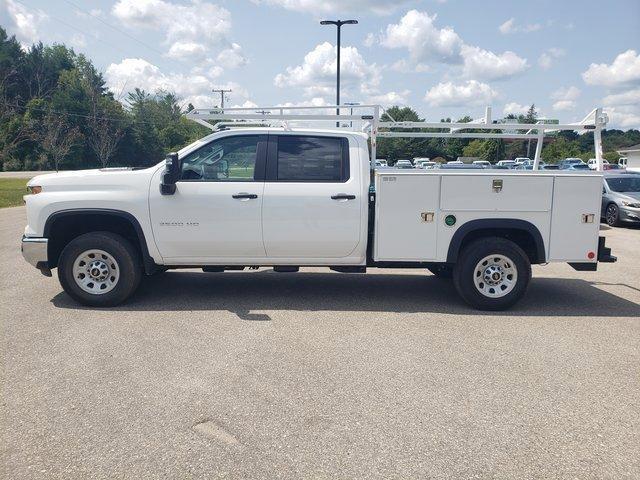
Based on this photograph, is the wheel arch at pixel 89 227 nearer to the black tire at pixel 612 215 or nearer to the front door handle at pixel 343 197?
the front door handle at pixel 343 197

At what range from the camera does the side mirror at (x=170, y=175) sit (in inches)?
245

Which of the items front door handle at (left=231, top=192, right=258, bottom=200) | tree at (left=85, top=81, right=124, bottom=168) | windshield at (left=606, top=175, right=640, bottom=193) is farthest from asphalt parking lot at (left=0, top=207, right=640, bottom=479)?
tree at (left=85, top=81, right=124, bottom=168)

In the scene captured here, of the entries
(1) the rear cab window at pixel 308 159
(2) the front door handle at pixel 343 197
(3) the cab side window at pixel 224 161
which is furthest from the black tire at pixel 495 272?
(3) the cab side window at pixel 224 161

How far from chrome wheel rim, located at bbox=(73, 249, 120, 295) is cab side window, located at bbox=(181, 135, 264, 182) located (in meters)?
1.32

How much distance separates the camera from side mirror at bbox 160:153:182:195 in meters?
6.23

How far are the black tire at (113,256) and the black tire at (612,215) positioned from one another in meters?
13.8

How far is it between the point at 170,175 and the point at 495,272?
3.93m

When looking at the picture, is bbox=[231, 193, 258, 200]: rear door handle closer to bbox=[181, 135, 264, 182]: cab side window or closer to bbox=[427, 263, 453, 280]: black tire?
bbox=[181, 135, 264, 182]: cab side window

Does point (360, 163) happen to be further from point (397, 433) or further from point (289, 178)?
point (397, 433)

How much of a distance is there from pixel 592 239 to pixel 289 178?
362 cm

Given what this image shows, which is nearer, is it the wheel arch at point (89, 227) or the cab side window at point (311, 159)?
the wheel arch at point (89, 227)

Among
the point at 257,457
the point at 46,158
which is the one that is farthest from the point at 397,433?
the point at 46,158

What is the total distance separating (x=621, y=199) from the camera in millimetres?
15523

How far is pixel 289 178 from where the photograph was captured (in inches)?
257
